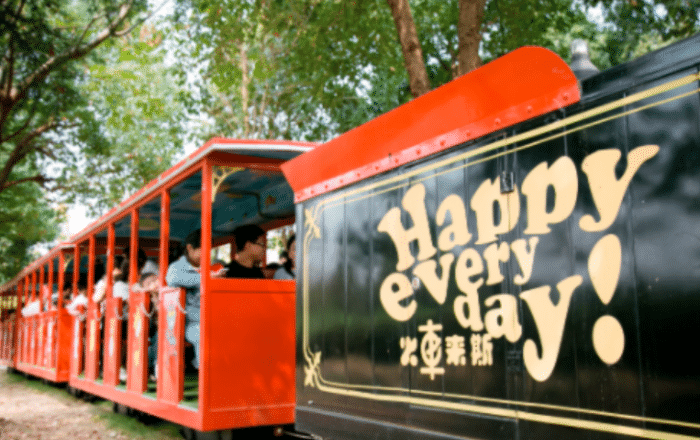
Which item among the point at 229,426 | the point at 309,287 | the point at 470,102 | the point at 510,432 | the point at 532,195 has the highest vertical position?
the point at 470,102

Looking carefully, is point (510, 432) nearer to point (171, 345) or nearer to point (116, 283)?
point (171, 345)

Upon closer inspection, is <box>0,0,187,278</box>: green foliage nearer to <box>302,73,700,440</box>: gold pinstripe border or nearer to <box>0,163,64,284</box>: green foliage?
<box>0,163,64,284</box>: green foliage

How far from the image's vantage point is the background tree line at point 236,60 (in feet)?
33.3

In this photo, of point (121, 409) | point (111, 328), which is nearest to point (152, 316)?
point (111, 328)

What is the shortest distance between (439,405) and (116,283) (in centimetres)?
636

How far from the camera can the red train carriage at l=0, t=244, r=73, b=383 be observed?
11250mm

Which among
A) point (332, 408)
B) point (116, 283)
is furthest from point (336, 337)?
point (116, 283)

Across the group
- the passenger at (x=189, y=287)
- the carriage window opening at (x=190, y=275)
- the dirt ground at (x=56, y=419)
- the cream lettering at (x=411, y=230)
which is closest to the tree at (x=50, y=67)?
the carriage window opening at (x=190, y=275)

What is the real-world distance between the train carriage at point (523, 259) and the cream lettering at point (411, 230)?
0.04 feet

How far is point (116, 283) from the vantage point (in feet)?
27.5

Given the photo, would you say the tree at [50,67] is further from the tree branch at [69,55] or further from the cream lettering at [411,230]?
the cream lettering at [411,230]

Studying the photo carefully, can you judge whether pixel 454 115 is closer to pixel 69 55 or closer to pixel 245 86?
pixel 69 55

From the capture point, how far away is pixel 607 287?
91.1 inches

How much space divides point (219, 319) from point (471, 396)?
9.03 ft
